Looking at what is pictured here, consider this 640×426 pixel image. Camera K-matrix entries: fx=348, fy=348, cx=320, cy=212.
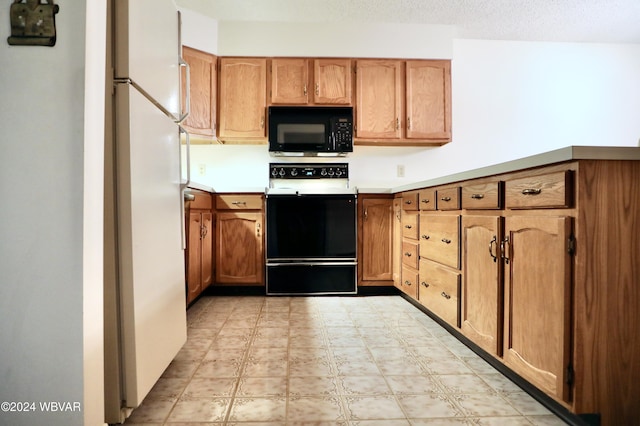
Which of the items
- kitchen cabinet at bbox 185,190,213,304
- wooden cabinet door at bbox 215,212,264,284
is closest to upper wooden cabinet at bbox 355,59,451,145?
wooden cabinet door at bbox 215,212,264,284

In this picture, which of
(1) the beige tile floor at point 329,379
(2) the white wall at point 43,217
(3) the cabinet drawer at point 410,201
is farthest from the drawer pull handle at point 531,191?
(2) the white wall at point 43,217

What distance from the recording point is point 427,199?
2.22 meters

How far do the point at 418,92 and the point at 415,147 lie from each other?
1.75 feet

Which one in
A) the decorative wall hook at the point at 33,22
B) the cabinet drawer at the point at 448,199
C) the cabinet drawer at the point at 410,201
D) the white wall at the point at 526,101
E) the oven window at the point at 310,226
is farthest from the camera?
the white wall at the point at 526,101

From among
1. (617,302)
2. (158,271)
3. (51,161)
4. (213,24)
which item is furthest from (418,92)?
(51,161)

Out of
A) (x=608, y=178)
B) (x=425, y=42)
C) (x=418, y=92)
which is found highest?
(x=425, y=42)

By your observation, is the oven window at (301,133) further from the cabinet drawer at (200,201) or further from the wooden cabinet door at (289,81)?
the cabinet drawer at (200,201)

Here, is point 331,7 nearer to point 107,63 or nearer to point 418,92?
point 418,92

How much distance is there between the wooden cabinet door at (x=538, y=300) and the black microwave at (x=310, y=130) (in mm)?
1953

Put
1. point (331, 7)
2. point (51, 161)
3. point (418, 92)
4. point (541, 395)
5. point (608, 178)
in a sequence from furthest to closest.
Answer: point (418, 92), point (331, 7), point (541, 395), point (608, 178), point (51, 161)

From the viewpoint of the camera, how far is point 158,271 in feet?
4.35

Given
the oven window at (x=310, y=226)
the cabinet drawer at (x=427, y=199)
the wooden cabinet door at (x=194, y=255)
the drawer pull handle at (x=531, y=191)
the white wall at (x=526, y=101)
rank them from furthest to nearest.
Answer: the white wall at (x=526, y=101) < the oven window at (x=310, y=226) < the wooden cabinet door at (x=194, y=255) < the cabinet drawer at (x=427, y=199) < the drawer pull handle at (x=531, y=191)

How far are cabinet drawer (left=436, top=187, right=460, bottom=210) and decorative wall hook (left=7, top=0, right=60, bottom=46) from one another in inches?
67.6

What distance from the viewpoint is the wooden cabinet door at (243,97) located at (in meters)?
3.07
